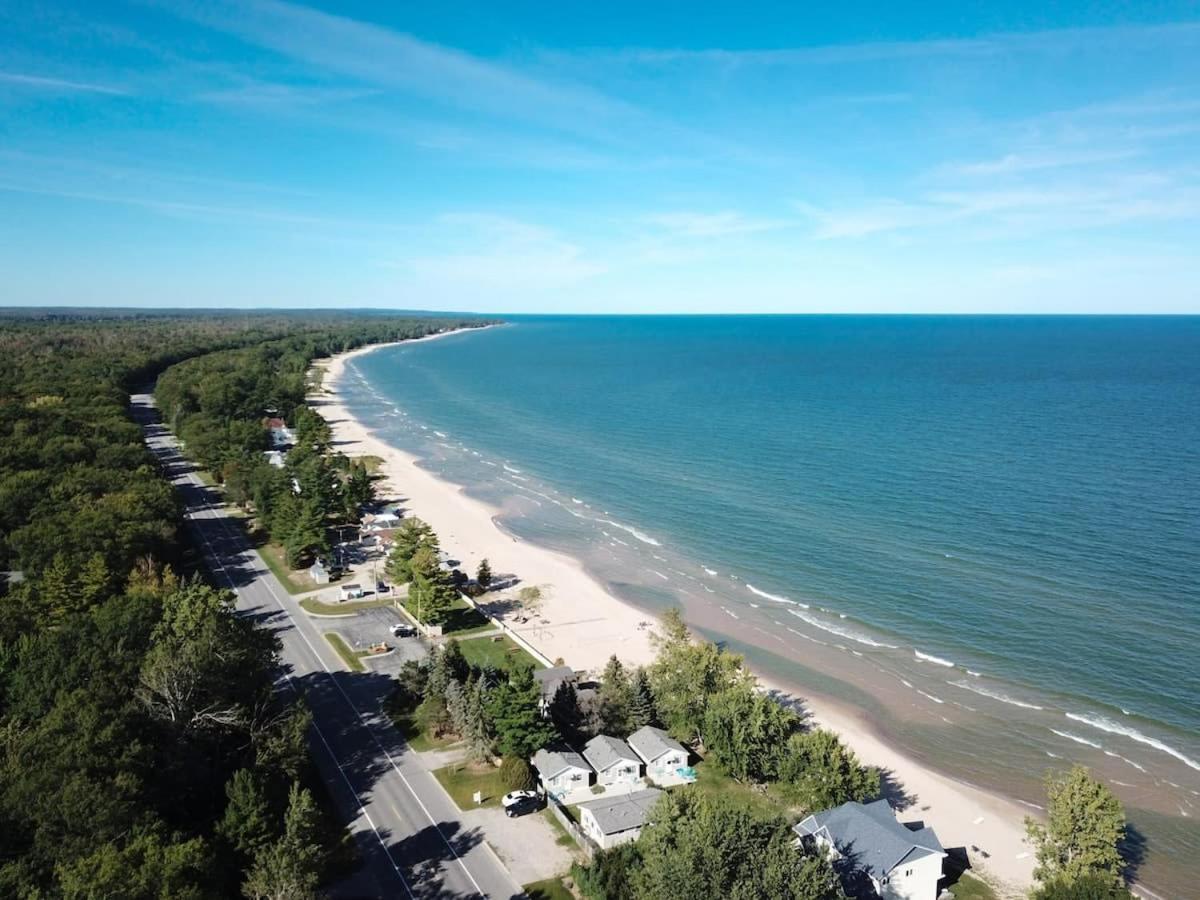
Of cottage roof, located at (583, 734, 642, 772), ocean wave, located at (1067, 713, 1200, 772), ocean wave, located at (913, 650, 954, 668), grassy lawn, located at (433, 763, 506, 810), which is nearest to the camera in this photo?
grassy lawn, located at (433, 763, 506, 810)

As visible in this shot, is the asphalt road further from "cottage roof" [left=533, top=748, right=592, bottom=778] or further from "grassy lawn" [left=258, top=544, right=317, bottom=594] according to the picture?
"cottage roof" [left=533, top=748, right=592, bottom=778]

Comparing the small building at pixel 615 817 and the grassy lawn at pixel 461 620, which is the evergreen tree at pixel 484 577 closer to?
the grassy lawn at pixel 461 620

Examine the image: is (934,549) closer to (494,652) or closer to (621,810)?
(494,652)

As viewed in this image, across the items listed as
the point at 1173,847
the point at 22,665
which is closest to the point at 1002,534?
the point at 1173,847

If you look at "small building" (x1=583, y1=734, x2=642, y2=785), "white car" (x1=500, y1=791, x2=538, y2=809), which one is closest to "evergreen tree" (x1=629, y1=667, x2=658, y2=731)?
"small building" (x1=583, y1=734, x2=642, y2=785)

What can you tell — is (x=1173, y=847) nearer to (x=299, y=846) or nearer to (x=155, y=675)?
(x=299, y=846)
